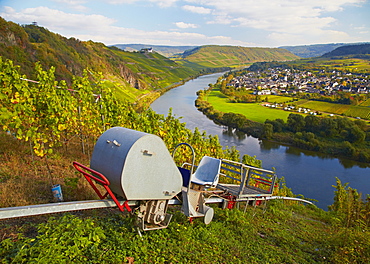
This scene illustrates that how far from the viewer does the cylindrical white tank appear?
4.68 m

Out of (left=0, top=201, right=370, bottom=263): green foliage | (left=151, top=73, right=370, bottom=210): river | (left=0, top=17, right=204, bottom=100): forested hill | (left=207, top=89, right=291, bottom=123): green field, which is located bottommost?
(left=151, top=73, right=370, bottom=210): river

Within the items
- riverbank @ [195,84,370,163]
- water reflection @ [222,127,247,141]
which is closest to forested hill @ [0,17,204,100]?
water reflection @ [222,127,247,141]

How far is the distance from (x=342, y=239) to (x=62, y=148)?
32.1 feet

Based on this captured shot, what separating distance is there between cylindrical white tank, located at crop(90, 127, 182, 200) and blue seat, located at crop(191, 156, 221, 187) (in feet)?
6.53

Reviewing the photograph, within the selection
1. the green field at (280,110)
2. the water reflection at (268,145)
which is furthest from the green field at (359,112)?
the water reflection at (268,145)

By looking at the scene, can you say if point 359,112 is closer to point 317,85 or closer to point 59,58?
point 317,85

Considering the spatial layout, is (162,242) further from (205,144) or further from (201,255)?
(205,144)

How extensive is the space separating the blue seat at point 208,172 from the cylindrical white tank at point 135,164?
1989 mm

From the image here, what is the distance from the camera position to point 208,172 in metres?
7.45

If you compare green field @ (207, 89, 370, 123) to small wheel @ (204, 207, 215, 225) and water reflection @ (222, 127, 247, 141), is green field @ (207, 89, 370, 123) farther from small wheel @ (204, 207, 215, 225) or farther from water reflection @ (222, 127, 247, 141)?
small wheel @ (204, 207, 215, 225)

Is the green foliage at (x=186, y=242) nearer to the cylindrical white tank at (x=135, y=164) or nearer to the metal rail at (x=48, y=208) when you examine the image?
the metal rail at (x=48, y=208)

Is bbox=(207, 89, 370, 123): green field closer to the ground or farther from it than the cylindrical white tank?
closer to the ground

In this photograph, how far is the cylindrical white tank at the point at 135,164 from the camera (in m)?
4.68

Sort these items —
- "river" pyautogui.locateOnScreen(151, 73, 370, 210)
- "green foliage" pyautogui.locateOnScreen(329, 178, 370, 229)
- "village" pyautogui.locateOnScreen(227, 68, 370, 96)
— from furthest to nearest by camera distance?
"village" pyautogui.locateOnScreen(227, 68, 370, 96), "river" pyautogui.locateOnScreen(151, 73, 370, 210), "green foliage" pyautogui.locateOnScreen(329, 178, 370, 229)
